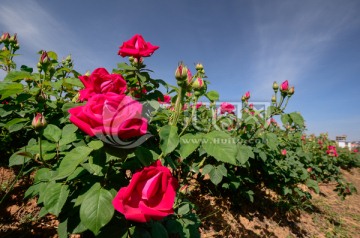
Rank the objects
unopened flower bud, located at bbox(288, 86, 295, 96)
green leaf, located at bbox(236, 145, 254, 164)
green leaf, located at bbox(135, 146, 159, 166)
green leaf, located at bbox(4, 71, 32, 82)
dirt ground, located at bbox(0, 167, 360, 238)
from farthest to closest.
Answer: unopened flower bud, located at bbox(288, 86, 295, 96) → green leaf, located at bbox(236, 145, 254, 164) → dirt ground, located at bbox(0, 167, 360, 238) → green leaf, located at bbox(4, 71, 32, 82) → green leaf, located at bbox(135, 146, 159, 166)

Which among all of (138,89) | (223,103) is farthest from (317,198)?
(138,89)

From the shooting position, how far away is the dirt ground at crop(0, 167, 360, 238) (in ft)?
6.28

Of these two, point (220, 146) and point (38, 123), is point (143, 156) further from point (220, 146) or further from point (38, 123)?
point (38, 123)

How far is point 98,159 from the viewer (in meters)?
0.83

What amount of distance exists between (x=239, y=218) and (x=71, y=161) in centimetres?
289

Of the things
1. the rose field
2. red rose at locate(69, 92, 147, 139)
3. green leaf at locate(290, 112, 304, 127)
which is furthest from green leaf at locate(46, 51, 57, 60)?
green leaf at locate(290, 112, 304, 127)

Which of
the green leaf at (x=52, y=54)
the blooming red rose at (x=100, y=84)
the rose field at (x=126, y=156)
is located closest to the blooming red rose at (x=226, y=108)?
the rose field at (x=126, y=156)

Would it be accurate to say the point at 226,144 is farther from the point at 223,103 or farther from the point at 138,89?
the point at 223,103

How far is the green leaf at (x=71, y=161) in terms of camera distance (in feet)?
2.42

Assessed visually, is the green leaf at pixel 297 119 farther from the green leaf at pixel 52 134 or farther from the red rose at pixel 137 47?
the green leaf at pixel 52 134

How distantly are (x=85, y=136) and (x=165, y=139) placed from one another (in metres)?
0.49

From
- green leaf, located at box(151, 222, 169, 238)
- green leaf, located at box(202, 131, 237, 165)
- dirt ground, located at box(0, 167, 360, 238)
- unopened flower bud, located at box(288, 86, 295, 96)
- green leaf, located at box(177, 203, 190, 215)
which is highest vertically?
unopened flower bud, located at box(288, 86, 295, 96)

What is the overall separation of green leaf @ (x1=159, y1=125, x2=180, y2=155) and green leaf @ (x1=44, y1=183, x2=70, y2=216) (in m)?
0.51

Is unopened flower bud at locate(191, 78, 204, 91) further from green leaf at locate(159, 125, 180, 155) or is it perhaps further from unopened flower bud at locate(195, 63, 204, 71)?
unopened flower bud at locate(195, 63, 204, 71)
